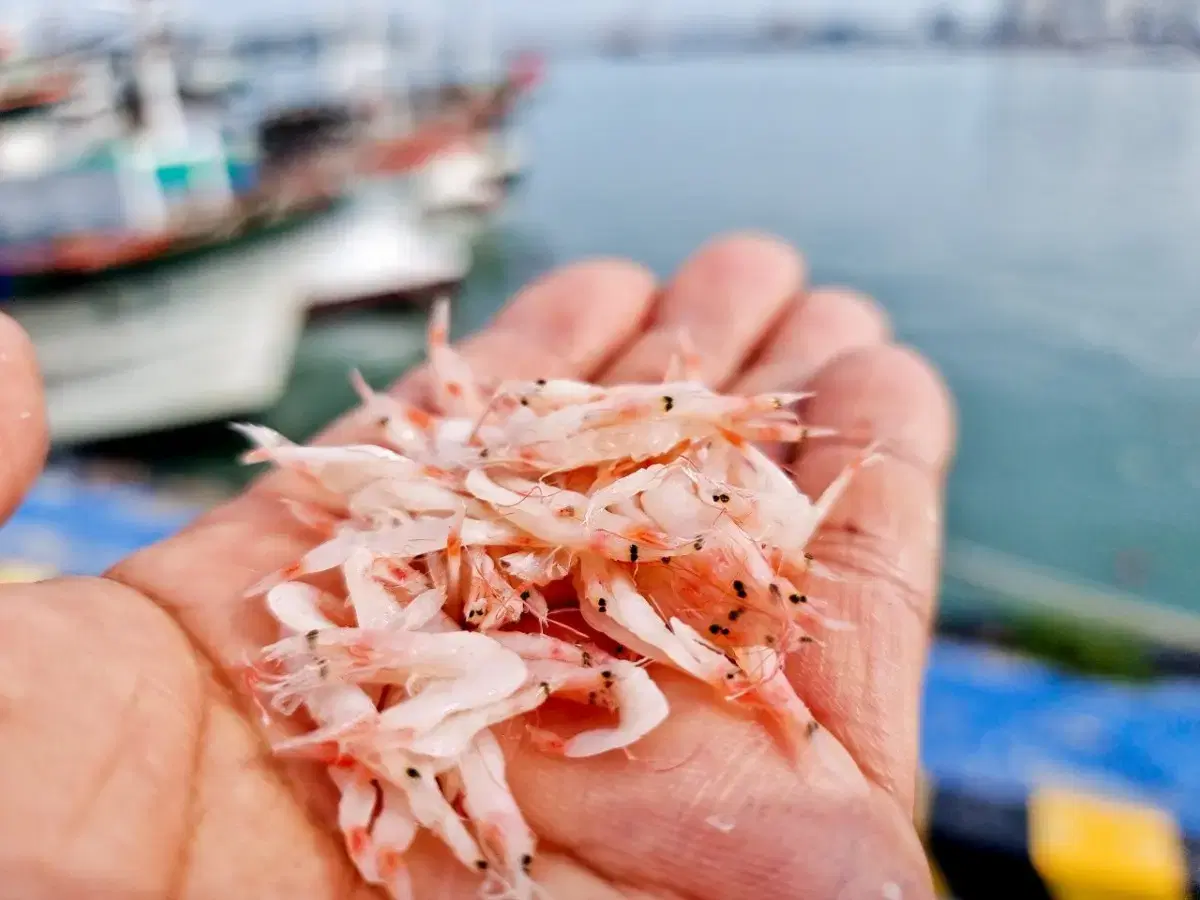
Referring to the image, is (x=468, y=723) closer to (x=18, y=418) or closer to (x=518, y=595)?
(x=518, y=595)

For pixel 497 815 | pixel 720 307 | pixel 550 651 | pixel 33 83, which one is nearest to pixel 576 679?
pixel 550 651

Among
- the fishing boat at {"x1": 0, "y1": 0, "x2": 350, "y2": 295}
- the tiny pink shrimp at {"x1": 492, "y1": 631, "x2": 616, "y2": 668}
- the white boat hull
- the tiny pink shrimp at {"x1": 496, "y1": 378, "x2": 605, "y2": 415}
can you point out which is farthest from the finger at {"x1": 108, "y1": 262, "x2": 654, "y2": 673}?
the white boat hull

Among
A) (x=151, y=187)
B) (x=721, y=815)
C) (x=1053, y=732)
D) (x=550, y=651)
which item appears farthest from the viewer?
(x=151, y=187)

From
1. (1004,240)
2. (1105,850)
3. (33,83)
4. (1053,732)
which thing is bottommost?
(1004,240)

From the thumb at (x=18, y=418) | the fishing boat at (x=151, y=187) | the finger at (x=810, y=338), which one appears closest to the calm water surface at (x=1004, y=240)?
the fishing boat at (x=151, y=187)

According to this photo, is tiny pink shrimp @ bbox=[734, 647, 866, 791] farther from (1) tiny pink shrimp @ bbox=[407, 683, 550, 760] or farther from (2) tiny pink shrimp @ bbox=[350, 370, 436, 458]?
(2) tiny pink shrimp @ bbox=[350, 370, 436, 458]

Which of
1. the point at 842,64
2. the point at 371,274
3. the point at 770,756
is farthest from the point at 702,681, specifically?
the point at 842,64

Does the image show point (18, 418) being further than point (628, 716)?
Yes
